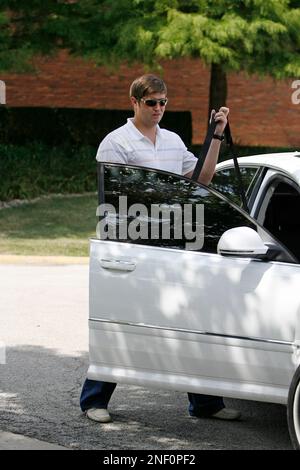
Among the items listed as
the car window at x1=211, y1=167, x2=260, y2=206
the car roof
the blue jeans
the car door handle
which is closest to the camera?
the car door handle

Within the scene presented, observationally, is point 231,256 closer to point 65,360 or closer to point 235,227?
point 235,227

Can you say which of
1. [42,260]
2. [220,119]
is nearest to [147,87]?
[220,119]

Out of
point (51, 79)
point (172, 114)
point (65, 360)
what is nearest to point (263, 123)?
point (172, 114)

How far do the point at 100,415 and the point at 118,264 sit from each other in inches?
41.1

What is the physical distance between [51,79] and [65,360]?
58.6 feet

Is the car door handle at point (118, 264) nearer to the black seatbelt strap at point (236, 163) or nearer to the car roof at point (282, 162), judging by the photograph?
the black seatbelt strap at point (236, 163)

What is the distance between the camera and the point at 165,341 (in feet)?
19.2

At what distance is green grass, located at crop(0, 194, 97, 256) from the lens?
49.3 feet

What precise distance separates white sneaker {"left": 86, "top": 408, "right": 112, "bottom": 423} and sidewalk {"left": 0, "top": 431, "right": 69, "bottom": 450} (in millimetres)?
505

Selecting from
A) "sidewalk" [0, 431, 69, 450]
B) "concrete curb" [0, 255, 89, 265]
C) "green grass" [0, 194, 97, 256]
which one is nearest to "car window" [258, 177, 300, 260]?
"sidewalk" [0, 431, 69, 450]

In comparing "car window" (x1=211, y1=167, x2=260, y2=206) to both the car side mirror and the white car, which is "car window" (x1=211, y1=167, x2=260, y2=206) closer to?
the white car

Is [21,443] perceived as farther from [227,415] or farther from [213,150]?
[213,150]

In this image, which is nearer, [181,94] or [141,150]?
[141,150]

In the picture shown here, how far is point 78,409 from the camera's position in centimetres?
→ 693
